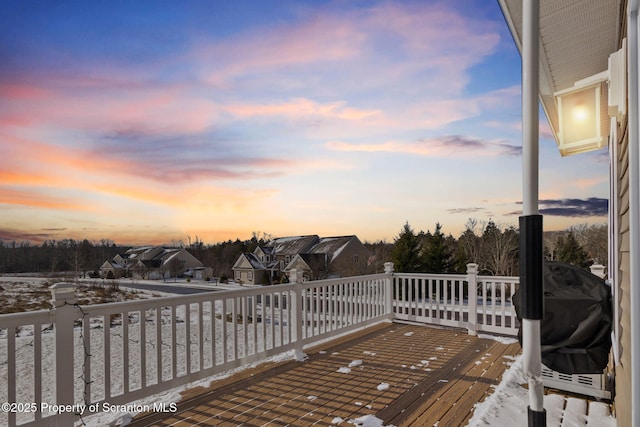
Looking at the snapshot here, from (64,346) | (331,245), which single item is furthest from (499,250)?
(64,346)

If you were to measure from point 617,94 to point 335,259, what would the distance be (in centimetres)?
2389

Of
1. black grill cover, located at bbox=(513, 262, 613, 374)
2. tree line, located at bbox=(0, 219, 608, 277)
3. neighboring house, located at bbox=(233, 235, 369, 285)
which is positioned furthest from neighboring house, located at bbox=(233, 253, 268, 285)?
black grill cover, located at bbox=(513, 262, 613, 374)

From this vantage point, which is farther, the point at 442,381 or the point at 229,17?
the point at 229,17

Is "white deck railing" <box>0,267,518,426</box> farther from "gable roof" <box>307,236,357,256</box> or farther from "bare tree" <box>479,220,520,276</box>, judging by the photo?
"gable roof" <box>307,236,357,256</box>

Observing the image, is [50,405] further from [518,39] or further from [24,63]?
[24,63]

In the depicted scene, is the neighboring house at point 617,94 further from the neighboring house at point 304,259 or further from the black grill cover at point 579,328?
the neighboring house at point 304,259

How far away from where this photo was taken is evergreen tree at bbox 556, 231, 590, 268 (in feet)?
52.6

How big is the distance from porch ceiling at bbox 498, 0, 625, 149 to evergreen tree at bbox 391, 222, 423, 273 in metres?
14.3

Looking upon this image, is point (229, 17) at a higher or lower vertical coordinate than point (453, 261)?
higher

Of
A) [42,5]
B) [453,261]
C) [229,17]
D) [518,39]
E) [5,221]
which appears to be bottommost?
[453,261]

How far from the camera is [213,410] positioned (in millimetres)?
2963

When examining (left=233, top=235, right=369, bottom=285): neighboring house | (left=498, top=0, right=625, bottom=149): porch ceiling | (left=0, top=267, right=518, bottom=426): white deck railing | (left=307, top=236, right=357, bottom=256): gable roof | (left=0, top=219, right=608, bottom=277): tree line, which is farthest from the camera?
(left=307, top=236, right=357, bottom=256): gable roof

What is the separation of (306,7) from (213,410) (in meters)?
6.22

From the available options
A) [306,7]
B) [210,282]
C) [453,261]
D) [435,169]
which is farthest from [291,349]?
[210,282]
